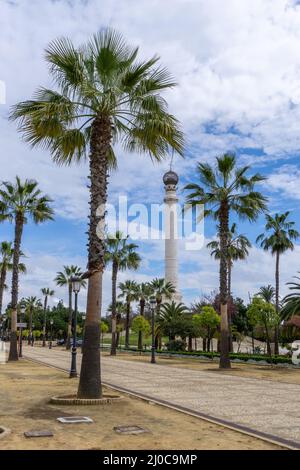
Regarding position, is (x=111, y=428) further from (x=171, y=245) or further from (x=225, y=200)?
(x=171, y=245)

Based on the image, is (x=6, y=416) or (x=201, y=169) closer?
(x=6, y=416)

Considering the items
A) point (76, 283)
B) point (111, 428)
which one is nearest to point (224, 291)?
point (76, 283)

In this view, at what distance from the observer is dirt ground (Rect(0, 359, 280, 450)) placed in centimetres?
777

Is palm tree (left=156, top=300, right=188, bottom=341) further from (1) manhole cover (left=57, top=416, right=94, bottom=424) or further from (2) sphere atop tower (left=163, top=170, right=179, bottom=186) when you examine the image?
(2) sphere atop tower (left=163, top=170, right=179, bottom=186)

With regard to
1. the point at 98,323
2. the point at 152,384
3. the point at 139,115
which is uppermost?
the point at 139,115

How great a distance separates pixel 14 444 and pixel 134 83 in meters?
9.94

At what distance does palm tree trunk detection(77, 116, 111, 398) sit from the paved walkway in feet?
7.56

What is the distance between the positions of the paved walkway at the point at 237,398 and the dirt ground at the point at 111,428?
0.90 metres

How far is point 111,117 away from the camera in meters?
14.7

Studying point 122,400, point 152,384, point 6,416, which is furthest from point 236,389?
point 6,416

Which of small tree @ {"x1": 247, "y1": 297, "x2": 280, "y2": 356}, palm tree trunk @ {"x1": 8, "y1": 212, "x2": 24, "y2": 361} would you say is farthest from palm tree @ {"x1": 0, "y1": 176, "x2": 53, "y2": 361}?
small tree @ {"x1": 247, "y1": 297, "x2": 280, "y2": 356}
